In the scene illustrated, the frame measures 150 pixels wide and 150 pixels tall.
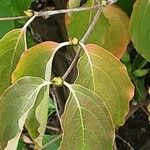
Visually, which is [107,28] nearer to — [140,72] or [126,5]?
[126,5]

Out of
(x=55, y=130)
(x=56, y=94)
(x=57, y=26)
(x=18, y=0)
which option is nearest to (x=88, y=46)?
(x=18, y=0)

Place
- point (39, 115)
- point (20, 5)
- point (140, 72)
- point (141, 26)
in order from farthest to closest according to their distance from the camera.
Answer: point (140, 72), point (20, 5), point (141, 26), point (39, 115)

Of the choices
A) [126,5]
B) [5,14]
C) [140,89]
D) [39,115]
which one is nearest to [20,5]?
[5,14]

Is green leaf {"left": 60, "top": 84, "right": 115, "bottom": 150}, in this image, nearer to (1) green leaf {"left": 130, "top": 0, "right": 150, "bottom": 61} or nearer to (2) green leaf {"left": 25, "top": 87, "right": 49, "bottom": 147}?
(2) green leaf {"left": 25, "top": 87, "right": 49, "bottom": 147}

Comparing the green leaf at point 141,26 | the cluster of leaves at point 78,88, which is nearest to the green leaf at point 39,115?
the cluster of leaves at point 78,88

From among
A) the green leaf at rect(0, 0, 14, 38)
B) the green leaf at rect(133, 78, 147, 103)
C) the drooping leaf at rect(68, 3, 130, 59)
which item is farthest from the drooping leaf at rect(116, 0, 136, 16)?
the green leaf at rect(133, 78, 147, 103)

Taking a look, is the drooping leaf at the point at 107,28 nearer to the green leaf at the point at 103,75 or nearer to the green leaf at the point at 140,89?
the green leaf at the point at 103,75

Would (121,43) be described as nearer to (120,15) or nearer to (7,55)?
(120,15)
